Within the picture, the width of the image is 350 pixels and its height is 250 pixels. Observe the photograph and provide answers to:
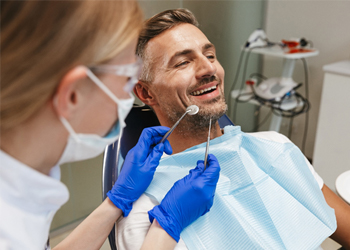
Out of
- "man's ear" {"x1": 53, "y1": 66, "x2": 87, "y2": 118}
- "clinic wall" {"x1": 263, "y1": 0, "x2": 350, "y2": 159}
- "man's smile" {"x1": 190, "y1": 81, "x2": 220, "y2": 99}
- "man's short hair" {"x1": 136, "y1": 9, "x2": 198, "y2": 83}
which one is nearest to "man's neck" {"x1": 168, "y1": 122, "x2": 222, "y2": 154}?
"man's smile" {"x1": 190, "y1": 81, "x2": 220, "y2": 99}

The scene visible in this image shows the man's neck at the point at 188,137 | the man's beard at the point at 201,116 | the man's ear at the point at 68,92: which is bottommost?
the man's neck at the point at 188,137

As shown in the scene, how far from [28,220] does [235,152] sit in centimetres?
70

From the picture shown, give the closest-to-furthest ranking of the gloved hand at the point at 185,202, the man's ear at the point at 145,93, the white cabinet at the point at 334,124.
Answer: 1. the gloved hand at the point at 185,202
2. the man's ear at the point at 145,93
3. the white cabinet at the point at 334,124

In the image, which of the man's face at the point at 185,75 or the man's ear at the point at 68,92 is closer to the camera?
the man's ear at the point at 68,92

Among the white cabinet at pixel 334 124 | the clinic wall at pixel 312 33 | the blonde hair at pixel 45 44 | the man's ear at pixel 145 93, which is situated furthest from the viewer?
the clinic wall at pixel 312 33

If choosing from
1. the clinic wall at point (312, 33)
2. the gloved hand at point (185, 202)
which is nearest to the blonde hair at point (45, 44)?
the gloved hand at point (185, 202)

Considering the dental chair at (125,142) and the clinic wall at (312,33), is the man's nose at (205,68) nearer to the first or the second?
the dental chair at (125,142)

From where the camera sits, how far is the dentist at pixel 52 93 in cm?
51

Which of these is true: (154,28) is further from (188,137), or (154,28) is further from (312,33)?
(312,33)

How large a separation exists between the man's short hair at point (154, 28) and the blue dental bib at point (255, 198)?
1.23 feet

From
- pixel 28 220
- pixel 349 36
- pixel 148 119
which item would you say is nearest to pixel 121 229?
pixel 28 220

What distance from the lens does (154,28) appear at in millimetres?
1361

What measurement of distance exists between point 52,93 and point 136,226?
0.61 meters

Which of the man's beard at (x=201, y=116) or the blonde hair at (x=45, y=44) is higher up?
the blonde hair at (x=45, y=44)
